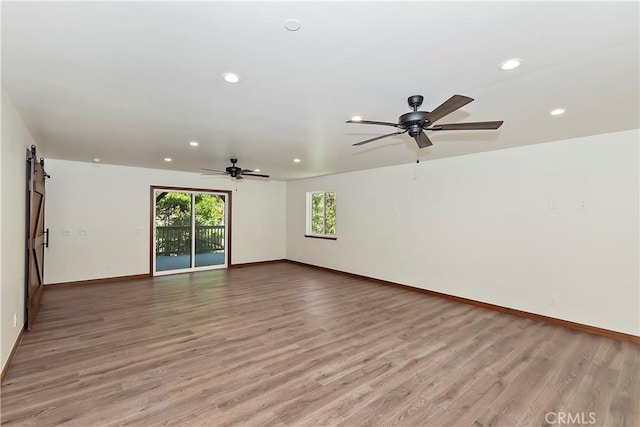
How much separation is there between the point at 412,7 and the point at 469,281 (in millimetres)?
4536

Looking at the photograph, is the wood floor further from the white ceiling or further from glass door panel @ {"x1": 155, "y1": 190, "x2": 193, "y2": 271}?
glass door panel @ {"x1": 155, "y1": 190, "x2": 193, "y2": 271}

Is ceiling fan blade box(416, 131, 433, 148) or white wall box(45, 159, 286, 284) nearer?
ceiling fan blade box(416, 131, 433, 148)

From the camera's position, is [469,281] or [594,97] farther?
[469,281]

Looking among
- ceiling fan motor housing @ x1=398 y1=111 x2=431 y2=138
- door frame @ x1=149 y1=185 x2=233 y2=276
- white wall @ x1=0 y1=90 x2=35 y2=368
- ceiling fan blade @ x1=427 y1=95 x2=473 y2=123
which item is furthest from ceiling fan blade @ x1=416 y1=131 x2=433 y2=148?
door frame @ x1=149 y1=185 x2=233 y2=276

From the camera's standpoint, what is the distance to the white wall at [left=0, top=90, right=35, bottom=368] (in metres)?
2.53

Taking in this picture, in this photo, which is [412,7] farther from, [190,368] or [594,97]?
[190,368]

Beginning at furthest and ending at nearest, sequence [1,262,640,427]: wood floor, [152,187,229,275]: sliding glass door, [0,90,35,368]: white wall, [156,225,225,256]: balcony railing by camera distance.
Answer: [156,225,225,256]: balcony railing < [152,187,229,275]: sliding glass door < [0,90,35,368]: white wall < [1,262,640,427]: wood floor

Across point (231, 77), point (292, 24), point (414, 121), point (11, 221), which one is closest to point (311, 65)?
point (292, 24)

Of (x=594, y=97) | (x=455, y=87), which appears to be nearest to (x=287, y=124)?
(x=455, y=87)

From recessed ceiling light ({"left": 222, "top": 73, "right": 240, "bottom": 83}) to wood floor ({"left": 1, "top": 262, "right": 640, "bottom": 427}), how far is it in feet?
8.23

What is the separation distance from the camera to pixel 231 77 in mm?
2217

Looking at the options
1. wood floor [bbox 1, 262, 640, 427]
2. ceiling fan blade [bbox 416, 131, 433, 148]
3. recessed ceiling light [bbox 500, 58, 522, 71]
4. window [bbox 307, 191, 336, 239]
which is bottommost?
wood floor [bbox 1, 262, 640, 427]

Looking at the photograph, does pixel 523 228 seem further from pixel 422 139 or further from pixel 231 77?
pixel 231 77

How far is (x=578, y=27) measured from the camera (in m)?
1.61
